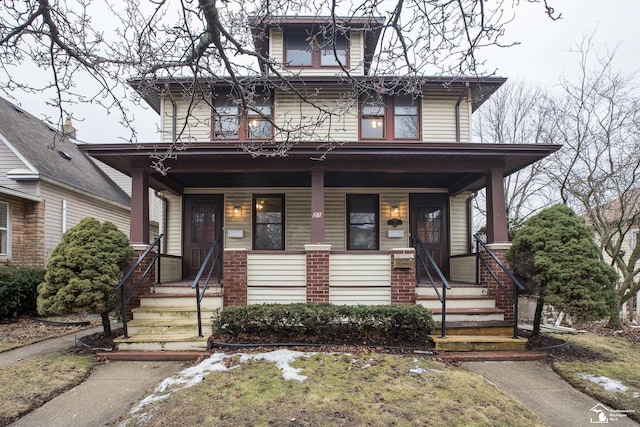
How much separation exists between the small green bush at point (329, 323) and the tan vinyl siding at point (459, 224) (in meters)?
3.90

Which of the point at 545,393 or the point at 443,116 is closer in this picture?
the point at 545,393

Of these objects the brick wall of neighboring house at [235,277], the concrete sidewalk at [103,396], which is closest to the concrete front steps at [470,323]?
the brick wall of neighboring house at [235,277]

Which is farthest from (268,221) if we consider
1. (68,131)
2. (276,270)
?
(68,131)

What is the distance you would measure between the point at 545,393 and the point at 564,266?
6.79 feet

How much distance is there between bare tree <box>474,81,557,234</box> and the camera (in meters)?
16.3

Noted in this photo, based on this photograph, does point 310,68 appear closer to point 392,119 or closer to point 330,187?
point 392,119

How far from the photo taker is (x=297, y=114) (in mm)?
9242

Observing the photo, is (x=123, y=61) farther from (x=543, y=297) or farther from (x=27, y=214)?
(x=27, y=214)

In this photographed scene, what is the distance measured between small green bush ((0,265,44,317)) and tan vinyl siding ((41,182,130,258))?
1.78 metres

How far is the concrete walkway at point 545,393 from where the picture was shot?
137 inches

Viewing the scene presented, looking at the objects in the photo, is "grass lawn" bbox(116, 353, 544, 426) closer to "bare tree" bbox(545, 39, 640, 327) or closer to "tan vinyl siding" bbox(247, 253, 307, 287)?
"tan vinyl siding" bbox(247, 253, 307, 287)

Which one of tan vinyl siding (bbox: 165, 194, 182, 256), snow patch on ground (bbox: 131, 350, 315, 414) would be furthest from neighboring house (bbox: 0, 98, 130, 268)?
snow patch on ground (bbox: 131, 350, 315, 414)

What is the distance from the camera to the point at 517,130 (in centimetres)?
1673

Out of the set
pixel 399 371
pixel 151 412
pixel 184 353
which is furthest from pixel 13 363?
pixel 399 371
